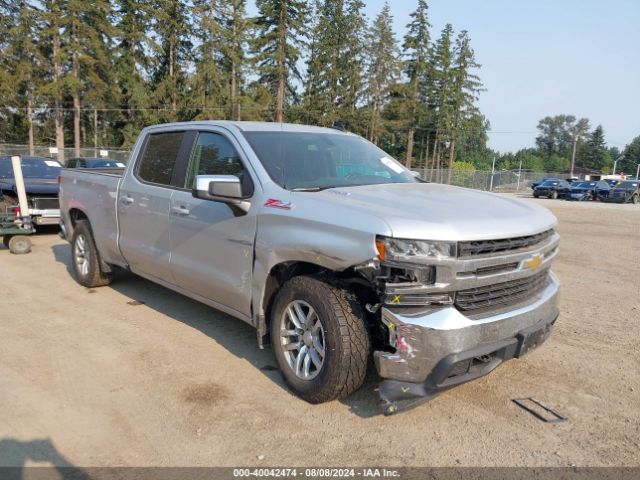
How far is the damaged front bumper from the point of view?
3008 millimetres

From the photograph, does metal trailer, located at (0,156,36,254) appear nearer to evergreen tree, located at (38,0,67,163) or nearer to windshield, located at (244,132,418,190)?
windshield, located at (244,132,418,190)

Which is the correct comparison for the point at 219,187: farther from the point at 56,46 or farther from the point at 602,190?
the point at 56,46

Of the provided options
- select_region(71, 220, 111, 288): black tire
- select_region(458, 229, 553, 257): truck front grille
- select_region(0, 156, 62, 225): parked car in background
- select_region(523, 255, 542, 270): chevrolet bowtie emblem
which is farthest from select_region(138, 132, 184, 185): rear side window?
select_region(0, 156, 62, 225): parked car in background

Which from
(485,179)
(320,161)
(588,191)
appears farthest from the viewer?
(485,179)

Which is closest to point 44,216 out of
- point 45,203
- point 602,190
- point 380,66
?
point 45,203

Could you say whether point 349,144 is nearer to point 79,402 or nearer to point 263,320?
point 263,320

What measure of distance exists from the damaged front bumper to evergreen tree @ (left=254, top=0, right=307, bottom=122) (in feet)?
145

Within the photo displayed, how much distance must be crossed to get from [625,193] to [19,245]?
122ft

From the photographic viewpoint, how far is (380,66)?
56.3 m

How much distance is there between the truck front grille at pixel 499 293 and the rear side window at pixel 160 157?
120 inches

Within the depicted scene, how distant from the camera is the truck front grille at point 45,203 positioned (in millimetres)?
10211

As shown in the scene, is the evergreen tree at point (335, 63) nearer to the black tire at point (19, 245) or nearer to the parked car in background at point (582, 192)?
the parked car in background at point (582, 192)

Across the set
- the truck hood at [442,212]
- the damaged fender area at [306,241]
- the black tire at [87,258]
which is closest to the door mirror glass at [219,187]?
the damaged fender area at [306,241]

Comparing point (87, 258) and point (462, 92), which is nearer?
point (87, 258)
